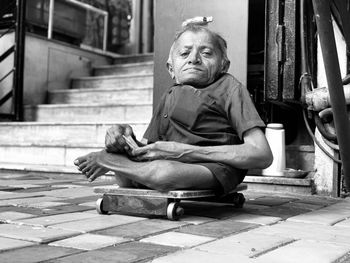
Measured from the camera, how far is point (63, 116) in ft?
18.8

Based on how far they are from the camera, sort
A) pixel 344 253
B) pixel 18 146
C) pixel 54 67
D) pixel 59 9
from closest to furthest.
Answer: pixel 344 253 < pixel 18 146 < pixel 54 67 < pixel 59 9

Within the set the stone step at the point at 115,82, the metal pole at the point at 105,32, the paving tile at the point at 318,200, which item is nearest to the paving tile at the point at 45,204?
the paving tile at the point at 318,200

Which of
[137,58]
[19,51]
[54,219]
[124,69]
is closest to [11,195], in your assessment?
[54,219]

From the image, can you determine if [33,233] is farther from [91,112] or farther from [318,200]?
[91,112]

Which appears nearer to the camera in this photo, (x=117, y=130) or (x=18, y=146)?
(x=117, y=130)

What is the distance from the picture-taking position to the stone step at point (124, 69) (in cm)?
655

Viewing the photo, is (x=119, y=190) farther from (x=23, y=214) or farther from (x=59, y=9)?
(x=59, y=9)

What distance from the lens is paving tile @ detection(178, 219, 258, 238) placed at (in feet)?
5.96

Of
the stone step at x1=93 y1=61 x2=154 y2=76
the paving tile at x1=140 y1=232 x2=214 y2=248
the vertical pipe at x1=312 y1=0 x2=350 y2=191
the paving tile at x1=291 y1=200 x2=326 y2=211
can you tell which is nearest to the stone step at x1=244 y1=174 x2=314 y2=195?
the paving tile at x1=291 y1=200 x2=326 y2=211

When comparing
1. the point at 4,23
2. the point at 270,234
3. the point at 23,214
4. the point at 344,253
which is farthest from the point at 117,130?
the point at 4,23

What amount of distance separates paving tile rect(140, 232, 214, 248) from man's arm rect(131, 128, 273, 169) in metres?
0.47

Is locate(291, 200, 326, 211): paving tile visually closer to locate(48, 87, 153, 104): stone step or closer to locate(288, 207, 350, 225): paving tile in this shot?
locate(288, 207, 350, 225): paving tile

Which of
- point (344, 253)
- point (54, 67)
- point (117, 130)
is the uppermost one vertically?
point (54, 67)

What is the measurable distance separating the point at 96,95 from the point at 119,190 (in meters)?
3.92
